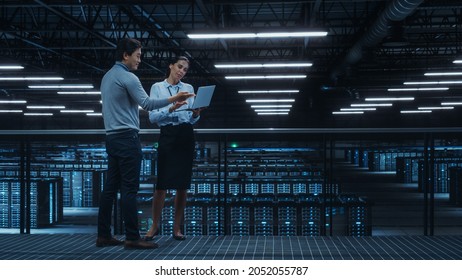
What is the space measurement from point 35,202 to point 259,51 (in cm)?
1065

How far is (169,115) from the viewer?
3.46m

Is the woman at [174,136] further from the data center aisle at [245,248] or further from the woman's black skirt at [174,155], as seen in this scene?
the data center aisle at [245,248]

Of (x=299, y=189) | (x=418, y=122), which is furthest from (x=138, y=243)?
(x=418, y=122)

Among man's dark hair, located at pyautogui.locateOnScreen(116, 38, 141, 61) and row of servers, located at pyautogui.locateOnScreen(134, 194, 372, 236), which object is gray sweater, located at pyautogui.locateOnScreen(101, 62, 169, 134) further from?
row of servers, located at pyautogui.locateOnScreen(134, 194, 372, 236)

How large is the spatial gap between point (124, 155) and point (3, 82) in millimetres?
22685

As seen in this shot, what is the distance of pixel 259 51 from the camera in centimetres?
2044

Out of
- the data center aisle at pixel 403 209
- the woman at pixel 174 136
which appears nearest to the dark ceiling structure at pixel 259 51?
the data center aisle at pixel 403 209

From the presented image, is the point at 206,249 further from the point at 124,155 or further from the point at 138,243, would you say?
the point at 124,155

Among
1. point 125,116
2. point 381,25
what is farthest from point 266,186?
point 125,116

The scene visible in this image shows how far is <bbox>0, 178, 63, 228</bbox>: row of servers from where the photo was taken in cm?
1288

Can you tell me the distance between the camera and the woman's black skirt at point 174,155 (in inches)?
138

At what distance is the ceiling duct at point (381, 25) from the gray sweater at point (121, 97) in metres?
6.15

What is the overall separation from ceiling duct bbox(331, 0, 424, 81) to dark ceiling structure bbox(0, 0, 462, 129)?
1.4 inches

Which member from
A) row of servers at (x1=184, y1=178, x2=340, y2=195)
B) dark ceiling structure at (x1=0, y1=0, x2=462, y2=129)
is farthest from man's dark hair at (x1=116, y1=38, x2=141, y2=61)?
row of servers at (x1=184, y1=178, x2=340, y2=195)
